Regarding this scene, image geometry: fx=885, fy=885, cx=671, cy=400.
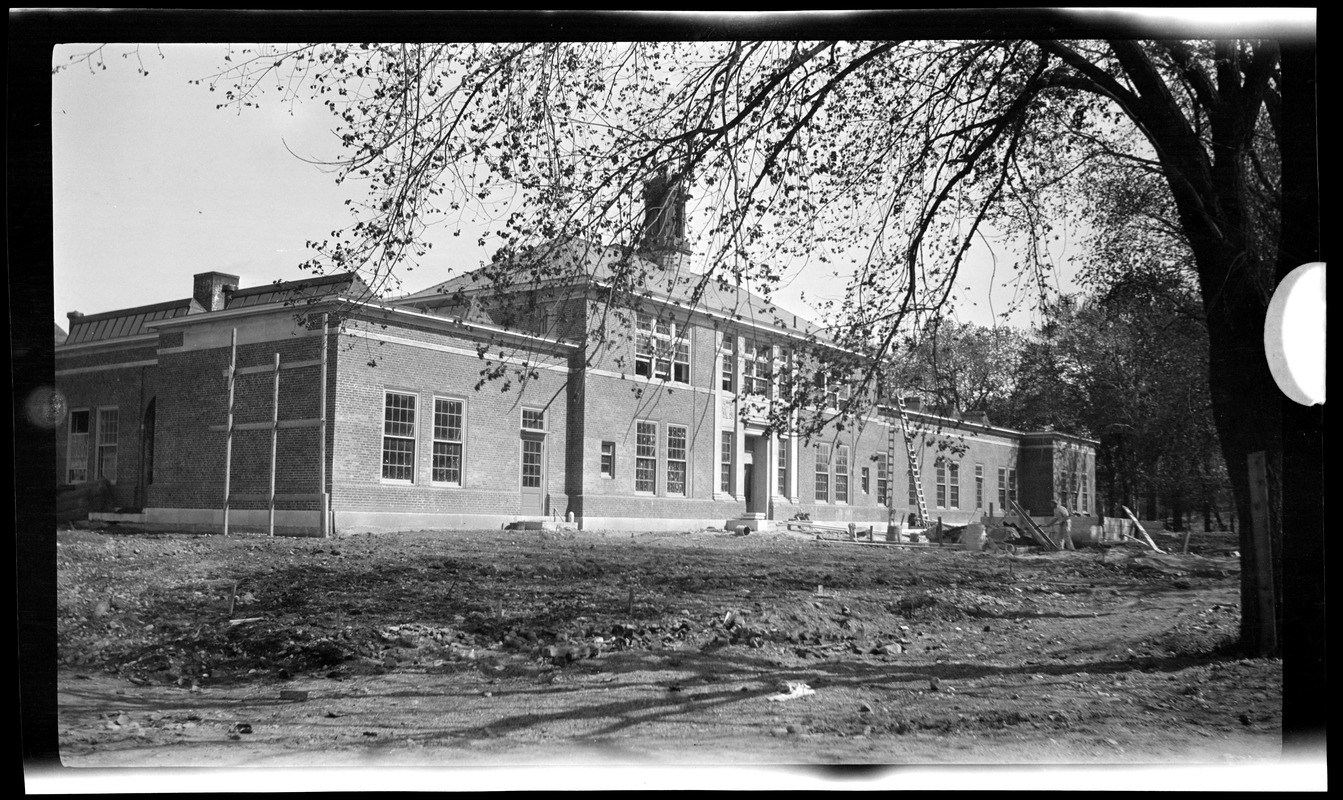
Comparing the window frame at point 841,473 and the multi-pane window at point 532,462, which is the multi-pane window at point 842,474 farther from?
the multi-pane window at point 532,462

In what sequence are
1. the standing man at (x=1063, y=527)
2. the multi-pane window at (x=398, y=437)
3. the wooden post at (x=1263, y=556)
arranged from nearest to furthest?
the wooden post at (x=1263, y=556)
the standing man at (x=1063, y=527)
the multi-pane window at (x=398, y=437)

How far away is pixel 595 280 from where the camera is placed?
5871 mm

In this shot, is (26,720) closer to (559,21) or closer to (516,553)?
(516,553)

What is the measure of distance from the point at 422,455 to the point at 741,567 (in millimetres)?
2853

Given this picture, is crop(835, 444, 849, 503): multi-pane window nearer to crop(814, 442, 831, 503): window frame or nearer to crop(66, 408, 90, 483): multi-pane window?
crop(814, 442, 831, 503): window frame

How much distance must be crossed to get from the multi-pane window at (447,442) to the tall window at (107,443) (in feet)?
7.37

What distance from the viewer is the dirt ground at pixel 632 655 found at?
4.68 m

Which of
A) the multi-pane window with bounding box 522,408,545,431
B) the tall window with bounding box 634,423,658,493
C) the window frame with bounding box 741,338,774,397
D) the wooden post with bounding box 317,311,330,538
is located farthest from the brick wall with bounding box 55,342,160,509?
the window frame with bounding box 741,338,774,397

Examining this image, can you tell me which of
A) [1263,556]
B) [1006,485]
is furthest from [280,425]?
[1263,556]

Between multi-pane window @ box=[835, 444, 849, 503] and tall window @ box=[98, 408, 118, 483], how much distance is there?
4.75 m

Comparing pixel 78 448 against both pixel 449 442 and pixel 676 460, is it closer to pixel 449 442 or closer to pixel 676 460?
pixel 449 442

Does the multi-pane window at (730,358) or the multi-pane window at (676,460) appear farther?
the multi-pane window at (676,460)

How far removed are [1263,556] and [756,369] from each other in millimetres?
3373

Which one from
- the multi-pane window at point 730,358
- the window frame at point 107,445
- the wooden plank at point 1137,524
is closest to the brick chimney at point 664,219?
the multi-pane window at point 730,358
